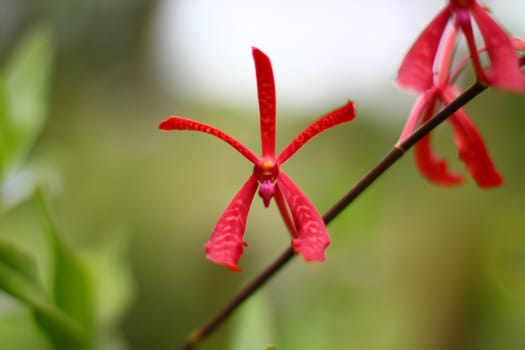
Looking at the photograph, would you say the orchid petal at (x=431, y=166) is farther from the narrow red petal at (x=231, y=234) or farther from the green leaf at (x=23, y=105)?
the green leaf at (x=23, y=105)

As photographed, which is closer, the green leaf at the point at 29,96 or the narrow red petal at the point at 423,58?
the narrow red petal at the point at 423,58

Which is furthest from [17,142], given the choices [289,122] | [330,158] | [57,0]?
[289,122]

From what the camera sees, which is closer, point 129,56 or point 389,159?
point 389,159

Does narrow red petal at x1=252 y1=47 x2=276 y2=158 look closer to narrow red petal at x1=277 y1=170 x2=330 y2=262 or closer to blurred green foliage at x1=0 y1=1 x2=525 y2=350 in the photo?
narrow red petal at x1=277 y1=170 x2=330 y2=262

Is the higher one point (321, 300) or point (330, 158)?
point (321, 300)

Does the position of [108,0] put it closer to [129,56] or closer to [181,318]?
[129,56]

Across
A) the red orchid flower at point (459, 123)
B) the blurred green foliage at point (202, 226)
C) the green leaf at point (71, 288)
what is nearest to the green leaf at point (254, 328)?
the blurred green foliage at point (202, 226)

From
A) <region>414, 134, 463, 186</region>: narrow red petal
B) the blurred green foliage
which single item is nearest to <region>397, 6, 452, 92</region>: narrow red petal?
<region>414, 134, 463, 186</region>: narrow red petal
